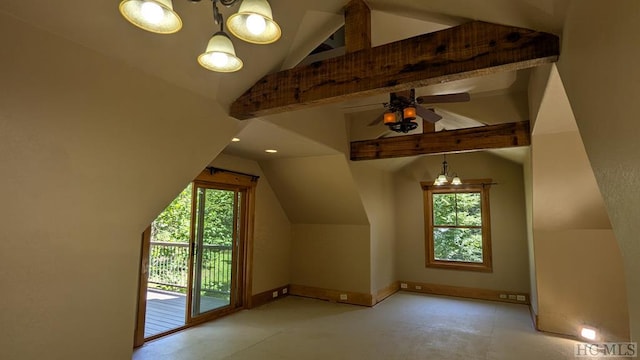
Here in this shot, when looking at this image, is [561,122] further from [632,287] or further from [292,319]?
[292,319]

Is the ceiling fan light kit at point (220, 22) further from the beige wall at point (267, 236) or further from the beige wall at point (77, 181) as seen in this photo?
the beige wall at point (267, 236)

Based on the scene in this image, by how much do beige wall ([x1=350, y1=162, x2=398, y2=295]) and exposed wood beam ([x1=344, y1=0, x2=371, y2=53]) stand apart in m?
2.81

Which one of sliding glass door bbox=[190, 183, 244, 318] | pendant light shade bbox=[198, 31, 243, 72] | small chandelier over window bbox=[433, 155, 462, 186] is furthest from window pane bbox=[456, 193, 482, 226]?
pendant light shade bbox=[198, 31, 243, 72]

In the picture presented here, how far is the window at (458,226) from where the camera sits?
6234mm

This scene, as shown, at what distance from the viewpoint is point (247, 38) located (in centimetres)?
147

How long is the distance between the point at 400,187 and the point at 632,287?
5822 mm

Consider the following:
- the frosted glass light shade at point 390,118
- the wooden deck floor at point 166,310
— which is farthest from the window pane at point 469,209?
the wooden deck floor at point 166,310

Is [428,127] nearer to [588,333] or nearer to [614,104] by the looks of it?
[588,333]

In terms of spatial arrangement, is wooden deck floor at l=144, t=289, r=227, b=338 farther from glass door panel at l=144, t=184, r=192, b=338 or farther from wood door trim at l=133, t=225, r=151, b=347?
wood door trim at l=133, t=225, r=151, b=347

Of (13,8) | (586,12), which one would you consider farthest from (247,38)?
(586,12)

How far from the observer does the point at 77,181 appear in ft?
6.93

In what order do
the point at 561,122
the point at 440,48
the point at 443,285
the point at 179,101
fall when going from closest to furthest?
the point at 440,48 → the point at 179,101 → the point at 561,122 → the point at 443,285

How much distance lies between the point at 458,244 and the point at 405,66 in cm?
515

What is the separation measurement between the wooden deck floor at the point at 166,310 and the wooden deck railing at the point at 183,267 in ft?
0.46
